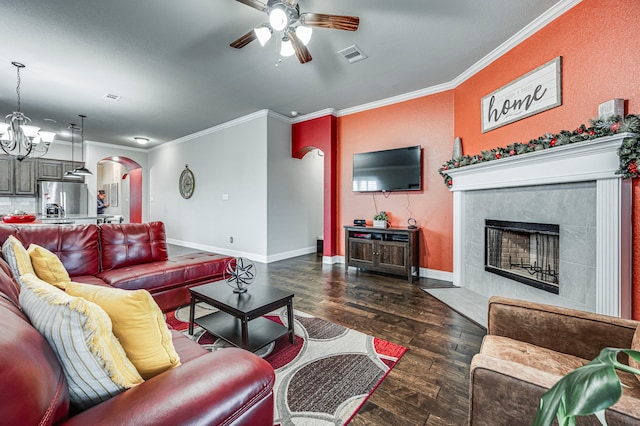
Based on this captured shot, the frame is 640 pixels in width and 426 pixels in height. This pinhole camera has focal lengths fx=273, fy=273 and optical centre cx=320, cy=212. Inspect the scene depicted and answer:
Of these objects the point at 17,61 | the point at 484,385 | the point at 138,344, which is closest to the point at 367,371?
the point at 484,385

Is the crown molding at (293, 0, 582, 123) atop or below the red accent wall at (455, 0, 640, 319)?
Answer: atop

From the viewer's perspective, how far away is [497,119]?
3131 millimetres

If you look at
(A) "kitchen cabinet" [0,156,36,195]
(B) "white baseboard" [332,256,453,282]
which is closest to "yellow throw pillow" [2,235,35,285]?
(B) "white baseboard" [332,256,453,282]

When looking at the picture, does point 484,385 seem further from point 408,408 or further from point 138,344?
point 138,344

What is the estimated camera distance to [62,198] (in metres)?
6.48

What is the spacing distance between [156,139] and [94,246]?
206 inches

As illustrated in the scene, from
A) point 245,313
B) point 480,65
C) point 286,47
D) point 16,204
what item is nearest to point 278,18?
point 286,47

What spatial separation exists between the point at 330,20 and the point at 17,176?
7822 mm

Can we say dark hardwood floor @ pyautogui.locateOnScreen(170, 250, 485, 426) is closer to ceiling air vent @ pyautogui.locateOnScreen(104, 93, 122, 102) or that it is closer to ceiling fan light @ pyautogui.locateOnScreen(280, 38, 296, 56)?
ceiling fan light @ pyautogui.locateOnScreen(280, 38, 296, 56)

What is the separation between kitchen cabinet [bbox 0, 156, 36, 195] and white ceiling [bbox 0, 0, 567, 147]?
1623mm

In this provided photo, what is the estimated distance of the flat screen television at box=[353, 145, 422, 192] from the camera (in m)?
4.13

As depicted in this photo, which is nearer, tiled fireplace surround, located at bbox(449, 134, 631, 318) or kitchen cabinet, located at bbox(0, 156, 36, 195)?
tiled fireplace surround, located at bbox(449, 134, 631, 318)

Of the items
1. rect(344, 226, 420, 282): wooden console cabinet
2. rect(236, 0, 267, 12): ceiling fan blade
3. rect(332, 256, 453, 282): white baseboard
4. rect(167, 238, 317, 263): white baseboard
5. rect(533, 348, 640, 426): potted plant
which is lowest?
rect(332, 256, 453, 282): white baseboard

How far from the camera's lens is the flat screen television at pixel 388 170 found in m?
4.13
